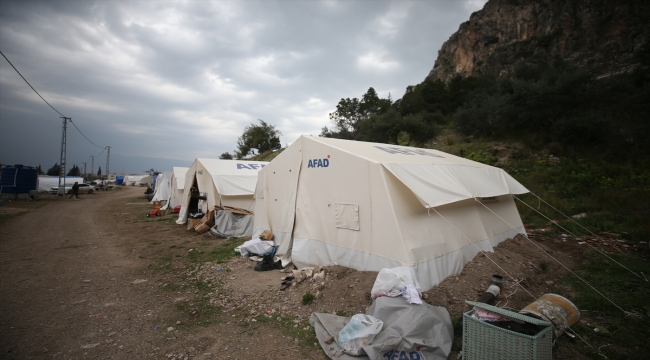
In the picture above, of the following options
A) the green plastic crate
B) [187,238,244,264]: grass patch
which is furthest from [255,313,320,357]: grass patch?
[187,238,244,264]: grass patch

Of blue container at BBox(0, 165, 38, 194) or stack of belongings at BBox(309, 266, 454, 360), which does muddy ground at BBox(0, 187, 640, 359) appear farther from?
blue container at BBox(0, 165, 38, 194)

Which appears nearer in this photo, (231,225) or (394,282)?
(394,282)

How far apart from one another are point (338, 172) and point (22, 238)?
33.7 ft

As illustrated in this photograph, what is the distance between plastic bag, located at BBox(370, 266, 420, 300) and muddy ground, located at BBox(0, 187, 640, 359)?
0.33 meters

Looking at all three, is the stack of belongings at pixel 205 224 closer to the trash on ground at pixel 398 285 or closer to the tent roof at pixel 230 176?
the tent roof at pixel 230 176

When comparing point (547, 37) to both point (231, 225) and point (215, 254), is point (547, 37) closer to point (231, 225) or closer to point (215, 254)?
point (231, 225)

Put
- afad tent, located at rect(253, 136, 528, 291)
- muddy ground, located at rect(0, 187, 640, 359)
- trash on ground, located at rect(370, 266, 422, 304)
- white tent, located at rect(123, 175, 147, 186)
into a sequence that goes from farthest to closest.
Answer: white tent, located at rect(123, 175, 147, 186)
afad tent, located at rect(253, 136, 528, 291)
trash on ground, located at rect(370, 266, 422, 304)
muddy ground, located at rect(0, 187, 640, 359)

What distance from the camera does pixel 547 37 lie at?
114ft

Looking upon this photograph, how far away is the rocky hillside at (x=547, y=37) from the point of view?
931 inches

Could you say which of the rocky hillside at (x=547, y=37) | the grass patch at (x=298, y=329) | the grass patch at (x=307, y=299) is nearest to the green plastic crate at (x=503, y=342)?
the grass patch at (x=298, y=329)

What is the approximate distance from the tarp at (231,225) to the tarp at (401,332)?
6621 mm

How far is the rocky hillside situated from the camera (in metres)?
23.6

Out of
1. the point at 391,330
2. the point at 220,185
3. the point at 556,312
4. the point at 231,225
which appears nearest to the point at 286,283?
the point at 391,330

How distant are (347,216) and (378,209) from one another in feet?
2.37
